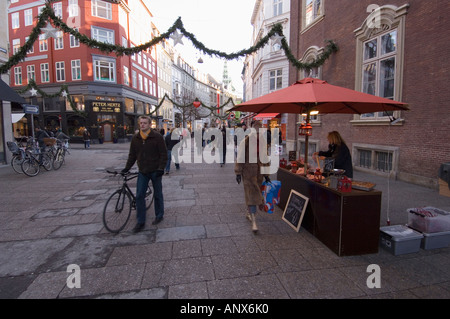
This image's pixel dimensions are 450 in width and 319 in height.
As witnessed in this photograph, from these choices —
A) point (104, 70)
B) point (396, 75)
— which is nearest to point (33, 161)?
point (396, 75)

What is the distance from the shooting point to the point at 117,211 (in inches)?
184

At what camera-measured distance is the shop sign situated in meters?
27.7

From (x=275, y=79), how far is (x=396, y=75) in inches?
736

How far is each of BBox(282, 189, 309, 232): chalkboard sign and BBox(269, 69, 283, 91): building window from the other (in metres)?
Result: 23.4

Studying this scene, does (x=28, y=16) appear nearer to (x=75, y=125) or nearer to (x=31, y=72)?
(x=31, y=72)

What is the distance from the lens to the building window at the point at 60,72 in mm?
28591

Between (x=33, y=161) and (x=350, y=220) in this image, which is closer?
(x=350, y=220)

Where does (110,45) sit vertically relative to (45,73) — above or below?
below

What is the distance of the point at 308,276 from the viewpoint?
123 inches

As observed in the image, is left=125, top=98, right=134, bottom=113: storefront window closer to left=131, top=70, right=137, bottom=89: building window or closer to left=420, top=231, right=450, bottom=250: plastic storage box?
left=131, top=70, right=137, bottom=89: building window

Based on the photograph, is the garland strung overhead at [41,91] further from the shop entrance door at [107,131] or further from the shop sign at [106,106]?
the shop entrance door at [107,131]

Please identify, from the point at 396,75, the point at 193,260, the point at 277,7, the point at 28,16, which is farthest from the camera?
the point at 28,16
